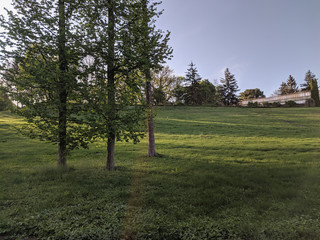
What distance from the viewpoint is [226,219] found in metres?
4.30

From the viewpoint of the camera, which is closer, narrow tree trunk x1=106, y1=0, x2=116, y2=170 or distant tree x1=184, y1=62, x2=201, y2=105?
narrow tree trunk x1=106, y1=0, x2=116, y2=170

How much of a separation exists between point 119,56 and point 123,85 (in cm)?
133

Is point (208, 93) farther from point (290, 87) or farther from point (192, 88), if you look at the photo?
point (290, 87)

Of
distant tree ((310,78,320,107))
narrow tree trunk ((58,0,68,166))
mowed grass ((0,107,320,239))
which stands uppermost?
distant tree ((310,78,320,107))

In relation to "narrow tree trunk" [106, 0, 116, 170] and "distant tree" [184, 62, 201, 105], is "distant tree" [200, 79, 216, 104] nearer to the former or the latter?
→ "distant tree" [184, 62, 201, 105]

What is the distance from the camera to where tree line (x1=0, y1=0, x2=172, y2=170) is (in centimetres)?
728

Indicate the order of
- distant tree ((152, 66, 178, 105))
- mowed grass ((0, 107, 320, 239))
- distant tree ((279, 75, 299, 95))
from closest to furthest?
mowed grass ((0, 107, 320, 239)) < distant tree ((152, 66, 178, 105)) < distant tree ((279, 75, 299, 95))

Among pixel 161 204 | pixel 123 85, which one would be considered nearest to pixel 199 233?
pixel 161 204

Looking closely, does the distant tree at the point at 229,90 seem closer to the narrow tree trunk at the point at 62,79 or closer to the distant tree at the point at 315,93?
the distant tree at the point at 315,93

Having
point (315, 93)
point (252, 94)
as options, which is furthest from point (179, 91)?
point (252, 94)

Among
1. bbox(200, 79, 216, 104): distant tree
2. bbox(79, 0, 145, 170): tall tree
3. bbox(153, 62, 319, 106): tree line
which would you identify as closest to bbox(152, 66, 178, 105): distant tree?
bbox(153, 62, 319, 106): tree line

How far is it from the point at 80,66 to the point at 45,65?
4.48ft

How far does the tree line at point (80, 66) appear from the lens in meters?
7.28

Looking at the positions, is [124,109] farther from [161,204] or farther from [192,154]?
[192,154]
